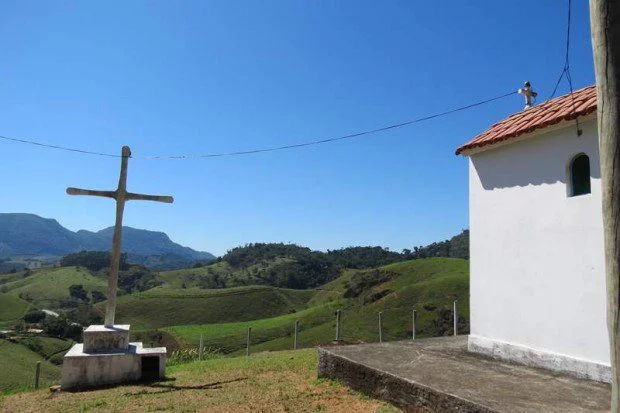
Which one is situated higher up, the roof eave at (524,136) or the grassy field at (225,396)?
the roof eave at (524,136)

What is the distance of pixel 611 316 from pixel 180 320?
2762 inches

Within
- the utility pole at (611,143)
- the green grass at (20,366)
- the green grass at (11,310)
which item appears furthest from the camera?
the green grass at (11,310)

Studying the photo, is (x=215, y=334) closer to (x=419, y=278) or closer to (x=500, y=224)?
(x=419, y=278)

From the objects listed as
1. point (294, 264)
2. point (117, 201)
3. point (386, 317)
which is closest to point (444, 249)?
point (294, 264)

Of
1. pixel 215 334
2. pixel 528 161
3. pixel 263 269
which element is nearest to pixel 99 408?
pixel 528 161

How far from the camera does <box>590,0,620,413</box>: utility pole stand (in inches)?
111

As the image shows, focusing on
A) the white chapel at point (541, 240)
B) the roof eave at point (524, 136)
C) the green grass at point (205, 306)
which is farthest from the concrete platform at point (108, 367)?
the green grass at point (205, 306)

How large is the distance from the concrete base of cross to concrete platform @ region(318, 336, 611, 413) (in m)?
3.54

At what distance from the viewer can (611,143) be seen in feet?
9.48

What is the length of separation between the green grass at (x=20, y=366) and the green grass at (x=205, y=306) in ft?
53.3

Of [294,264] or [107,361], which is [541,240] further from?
[294,264]

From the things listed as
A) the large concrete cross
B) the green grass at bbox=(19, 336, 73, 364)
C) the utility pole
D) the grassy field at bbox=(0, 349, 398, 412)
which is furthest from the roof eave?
the green grass at bbox=(19, 336, 73, 364)

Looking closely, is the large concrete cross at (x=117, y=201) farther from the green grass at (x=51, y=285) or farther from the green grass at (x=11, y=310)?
the green grass at (x=51, y=285)

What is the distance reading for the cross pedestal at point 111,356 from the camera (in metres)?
8.59
